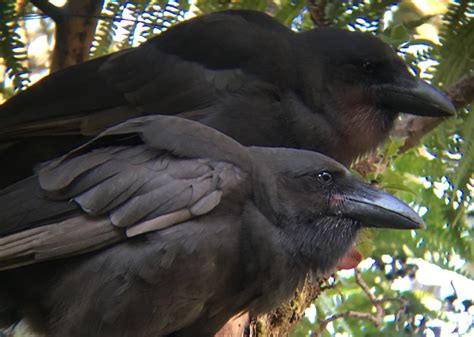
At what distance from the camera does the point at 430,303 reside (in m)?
3.93

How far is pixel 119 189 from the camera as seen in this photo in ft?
8.42

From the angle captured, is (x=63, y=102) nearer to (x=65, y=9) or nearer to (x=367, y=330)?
(x=65, y=9)

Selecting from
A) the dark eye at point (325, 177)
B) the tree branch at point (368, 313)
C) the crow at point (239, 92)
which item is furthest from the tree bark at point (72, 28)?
the tree branch at point (368, 313)

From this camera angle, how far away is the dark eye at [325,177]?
2.77 m

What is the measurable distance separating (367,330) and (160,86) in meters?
1.45

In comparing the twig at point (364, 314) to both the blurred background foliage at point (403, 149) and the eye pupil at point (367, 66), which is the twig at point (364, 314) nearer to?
the blurred background foliage at point (403, 149)

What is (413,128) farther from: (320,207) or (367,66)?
(320,207)

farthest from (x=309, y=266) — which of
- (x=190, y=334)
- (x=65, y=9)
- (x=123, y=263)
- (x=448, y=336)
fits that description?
(x=65, y=9)

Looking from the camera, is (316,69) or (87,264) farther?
(316,69)

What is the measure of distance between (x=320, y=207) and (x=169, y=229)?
49 cm

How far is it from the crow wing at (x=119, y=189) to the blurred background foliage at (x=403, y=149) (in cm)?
54

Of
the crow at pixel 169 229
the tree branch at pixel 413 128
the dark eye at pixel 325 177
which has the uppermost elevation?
the dark eye at pixel 325 177

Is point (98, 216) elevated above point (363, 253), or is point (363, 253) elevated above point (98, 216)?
point (98, 216)

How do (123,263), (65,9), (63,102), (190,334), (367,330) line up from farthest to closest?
(367,330), (65,9), (63,102), (190,334), (123,263)
